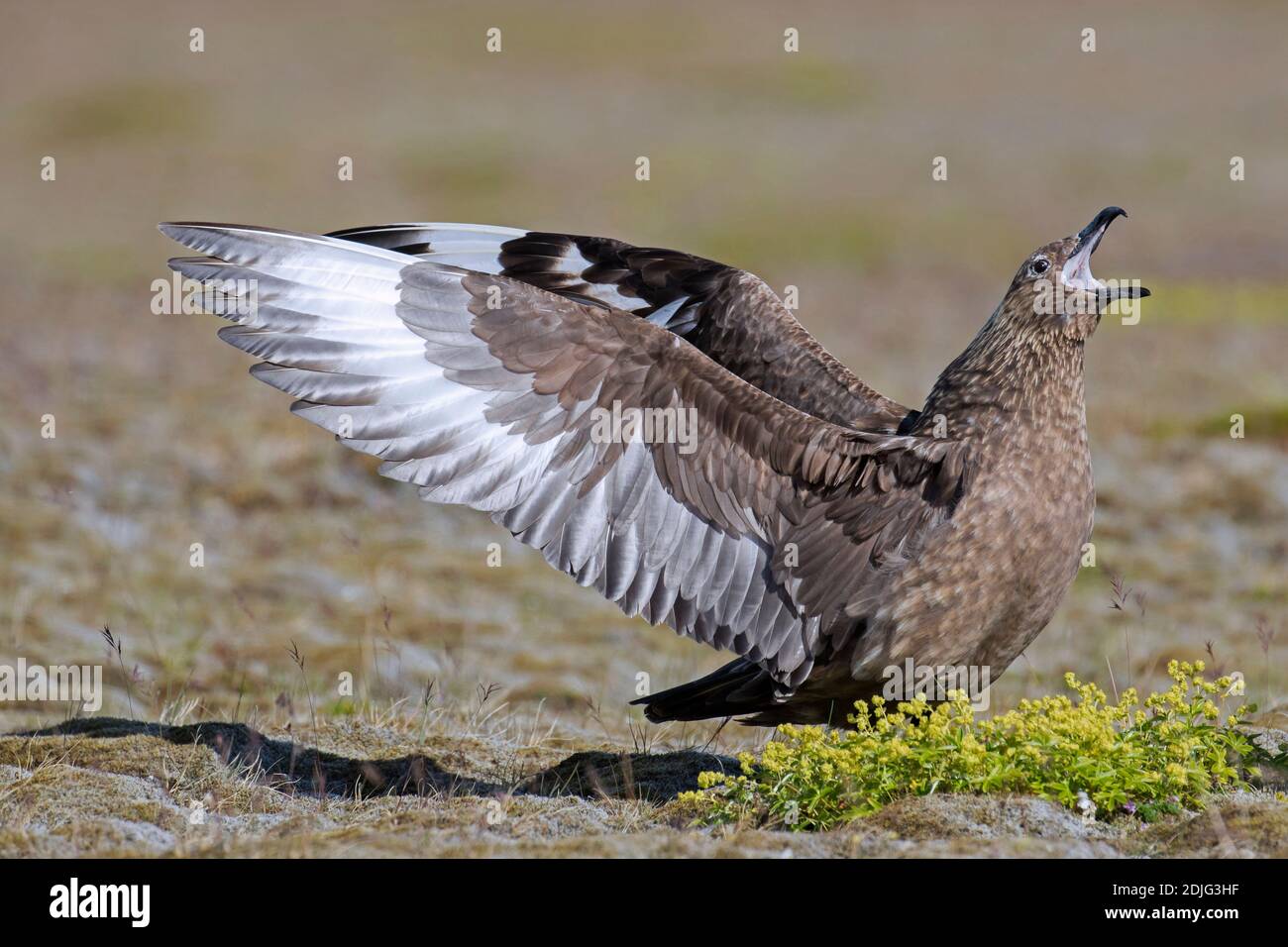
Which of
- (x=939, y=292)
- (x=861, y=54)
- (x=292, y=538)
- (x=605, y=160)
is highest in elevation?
(x=861, y=54)

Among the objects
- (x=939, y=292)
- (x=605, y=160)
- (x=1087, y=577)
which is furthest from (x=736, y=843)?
(x=605, y=160)

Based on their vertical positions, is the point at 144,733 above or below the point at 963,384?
below

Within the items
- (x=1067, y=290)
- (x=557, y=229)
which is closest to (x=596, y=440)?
(x=1067, y=290)

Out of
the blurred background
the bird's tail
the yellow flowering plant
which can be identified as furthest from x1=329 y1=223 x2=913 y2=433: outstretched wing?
the yellow flowering plant

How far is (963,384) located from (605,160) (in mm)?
28612

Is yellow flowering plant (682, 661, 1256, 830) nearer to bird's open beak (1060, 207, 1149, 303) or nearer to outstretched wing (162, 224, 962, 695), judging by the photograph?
outstretched wing (162, 224, 962, 695)

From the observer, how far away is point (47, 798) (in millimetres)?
5020

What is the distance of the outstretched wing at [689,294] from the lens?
6219mm

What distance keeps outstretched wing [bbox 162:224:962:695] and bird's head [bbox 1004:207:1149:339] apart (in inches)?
24.9

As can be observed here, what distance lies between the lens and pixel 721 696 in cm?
572

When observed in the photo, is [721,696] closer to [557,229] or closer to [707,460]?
[707,460]

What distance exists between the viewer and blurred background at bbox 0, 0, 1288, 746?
28.4ft

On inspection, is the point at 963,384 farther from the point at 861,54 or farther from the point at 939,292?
the point at 861,54
